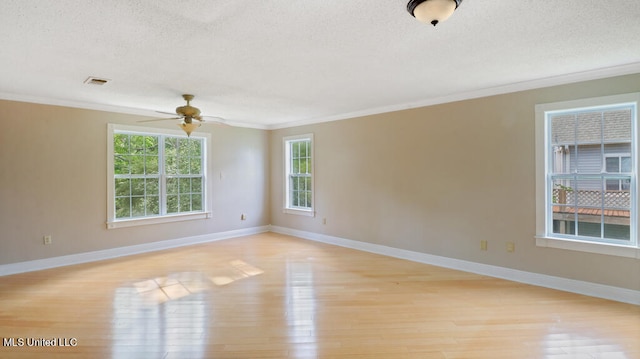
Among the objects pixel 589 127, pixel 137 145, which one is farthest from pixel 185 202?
pixel 589 127

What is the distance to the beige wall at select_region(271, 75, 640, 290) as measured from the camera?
3594mm

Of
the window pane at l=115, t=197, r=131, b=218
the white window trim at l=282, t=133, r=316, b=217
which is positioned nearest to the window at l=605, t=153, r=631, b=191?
the white window trim at l=282, t=133, r=316, b=217

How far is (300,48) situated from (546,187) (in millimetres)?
3264

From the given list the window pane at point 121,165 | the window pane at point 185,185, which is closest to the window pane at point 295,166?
the window pane at point 185,185

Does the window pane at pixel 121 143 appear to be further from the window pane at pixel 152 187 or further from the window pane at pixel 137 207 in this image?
the window pane at pixel 137 207

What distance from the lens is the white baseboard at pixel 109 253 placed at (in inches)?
166

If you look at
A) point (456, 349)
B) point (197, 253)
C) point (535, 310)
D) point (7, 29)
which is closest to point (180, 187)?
point (197, 253)

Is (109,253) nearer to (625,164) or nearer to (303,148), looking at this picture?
(303,148)

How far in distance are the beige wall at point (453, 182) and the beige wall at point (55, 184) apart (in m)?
3.31

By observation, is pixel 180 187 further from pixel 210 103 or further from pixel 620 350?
pixel 620 350

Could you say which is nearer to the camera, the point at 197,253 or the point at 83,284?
the point at 83,284

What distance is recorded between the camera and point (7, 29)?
89.0 inches

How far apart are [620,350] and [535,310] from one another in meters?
0.70

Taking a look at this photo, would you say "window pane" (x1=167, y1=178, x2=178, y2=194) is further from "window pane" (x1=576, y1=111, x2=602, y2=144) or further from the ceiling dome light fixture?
"window pane" (x1=576, y1=111, x2=602, y2=144)
